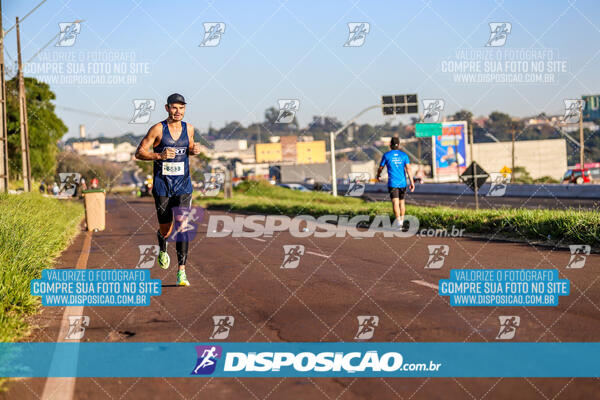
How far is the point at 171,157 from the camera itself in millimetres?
8828

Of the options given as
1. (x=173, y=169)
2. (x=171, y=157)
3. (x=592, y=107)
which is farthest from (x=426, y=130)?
(x=592, y=107)

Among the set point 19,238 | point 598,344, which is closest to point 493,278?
point 598,344

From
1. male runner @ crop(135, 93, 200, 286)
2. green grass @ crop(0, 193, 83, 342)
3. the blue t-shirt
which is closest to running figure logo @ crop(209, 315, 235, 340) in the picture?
green grass @ crop(0, 193, 83, 342)

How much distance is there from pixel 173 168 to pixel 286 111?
55.3ft

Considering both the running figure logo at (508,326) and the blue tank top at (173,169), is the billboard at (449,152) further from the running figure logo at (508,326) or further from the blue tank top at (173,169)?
the running figure logo at (508,326)

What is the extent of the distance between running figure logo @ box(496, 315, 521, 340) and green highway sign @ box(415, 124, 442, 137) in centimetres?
4344

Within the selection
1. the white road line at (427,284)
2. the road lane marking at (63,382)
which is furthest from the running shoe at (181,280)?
the white road line at (427,284)

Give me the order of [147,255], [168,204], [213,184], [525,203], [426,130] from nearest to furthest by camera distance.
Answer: [168,204], [147,255], [525,203], [426,130], [213,184]

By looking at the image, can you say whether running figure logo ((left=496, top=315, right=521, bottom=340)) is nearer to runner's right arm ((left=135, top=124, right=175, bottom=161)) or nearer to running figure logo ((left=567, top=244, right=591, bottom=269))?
running figure logo ((left=567, top=244, right=591, bottom=269))

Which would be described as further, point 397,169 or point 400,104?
point 400,104

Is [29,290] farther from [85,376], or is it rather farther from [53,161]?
[53,161]

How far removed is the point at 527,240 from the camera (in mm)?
13805

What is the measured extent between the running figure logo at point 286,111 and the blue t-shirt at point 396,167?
943cm

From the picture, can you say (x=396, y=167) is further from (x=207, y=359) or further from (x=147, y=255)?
(x=207, y=359)
